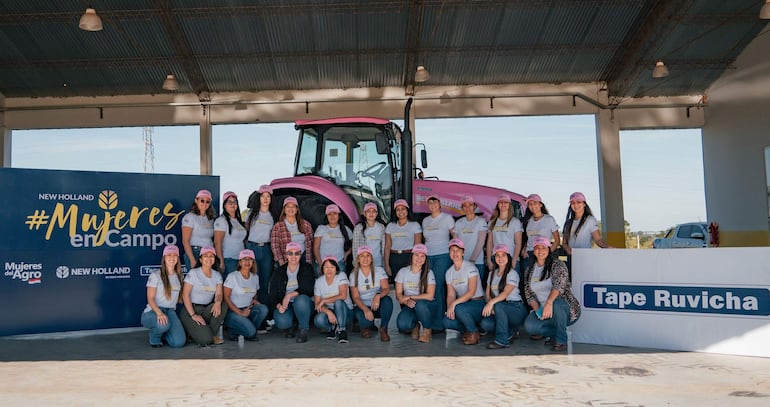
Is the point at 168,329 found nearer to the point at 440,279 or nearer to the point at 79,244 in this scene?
the point at 79,244

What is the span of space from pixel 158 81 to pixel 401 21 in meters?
6.32

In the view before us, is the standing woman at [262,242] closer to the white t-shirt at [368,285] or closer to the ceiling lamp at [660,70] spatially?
the white t-shirt at [368,285]

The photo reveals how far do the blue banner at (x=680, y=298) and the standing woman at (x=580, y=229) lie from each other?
0.41m

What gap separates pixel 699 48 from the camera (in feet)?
49.6

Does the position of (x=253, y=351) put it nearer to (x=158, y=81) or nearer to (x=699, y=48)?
(x=158, y=81)

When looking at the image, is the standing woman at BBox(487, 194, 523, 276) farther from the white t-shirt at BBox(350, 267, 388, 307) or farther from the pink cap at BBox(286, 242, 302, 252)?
the pink cap at BBox(286, 242, 302, 252)

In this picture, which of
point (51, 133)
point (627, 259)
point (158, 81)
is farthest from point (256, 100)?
point (627, 259)

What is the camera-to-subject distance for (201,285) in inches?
226

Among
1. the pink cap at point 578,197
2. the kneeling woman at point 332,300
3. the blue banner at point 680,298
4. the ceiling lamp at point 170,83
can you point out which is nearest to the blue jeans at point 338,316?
the kneeling woman at point 332,300

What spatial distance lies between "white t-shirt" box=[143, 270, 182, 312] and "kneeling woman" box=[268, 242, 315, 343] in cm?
88

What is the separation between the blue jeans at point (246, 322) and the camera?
5801mm

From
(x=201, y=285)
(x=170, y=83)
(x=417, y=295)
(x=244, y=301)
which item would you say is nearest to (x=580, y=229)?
(x=417, y=295)

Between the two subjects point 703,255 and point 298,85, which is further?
point 298,85

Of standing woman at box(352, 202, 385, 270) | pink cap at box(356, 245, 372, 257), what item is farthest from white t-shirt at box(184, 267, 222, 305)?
standing woman at box(352, 202, 385, 270)
